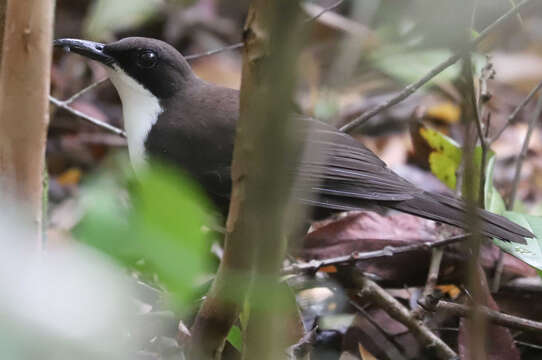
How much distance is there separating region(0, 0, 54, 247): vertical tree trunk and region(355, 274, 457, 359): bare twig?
3.63ft

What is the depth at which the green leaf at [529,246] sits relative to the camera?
7.11ft

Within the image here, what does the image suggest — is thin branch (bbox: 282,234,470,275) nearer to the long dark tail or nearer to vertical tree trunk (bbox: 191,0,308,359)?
the long dark tail

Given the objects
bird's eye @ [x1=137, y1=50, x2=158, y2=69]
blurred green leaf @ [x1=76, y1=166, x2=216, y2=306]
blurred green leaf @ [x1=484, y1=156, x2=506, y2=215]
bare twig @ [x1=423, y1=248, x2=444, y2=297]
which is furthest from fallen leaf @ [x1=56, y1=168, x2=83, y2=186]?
blurred green leaf @ [x1=76, y1=166, x2=216, y2=306]

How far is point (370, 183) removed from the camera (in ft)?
9.40

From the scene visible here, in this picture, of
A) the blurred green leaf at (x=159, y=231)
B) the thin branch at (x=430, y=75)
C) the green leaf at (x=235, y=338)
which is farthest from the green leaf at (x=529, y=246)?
the blurred green leaf at (x=159, y=231)

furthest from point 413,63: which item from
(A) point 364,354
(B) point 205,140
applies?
(A) point 364,354

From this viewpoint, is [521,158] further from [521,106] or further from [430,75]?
[430,75]

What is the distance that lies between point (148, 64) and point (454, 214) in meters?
1.38

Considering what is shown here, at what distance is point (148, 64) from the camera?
312cm

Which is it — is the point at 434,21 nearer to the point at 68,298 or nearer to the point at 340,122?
the point at 68,298

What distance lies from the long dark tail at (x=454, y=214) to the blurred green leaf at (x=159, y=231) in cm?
171

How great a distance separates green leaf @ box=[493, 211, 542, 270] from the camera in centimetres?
217

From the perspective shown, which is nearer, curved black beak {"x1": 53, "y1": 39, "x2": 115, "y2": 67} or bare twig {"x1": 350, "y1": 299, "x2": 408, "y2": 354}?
bare twig {"x1": 350, "y1": 299, "x2": 408, "y2": 354}

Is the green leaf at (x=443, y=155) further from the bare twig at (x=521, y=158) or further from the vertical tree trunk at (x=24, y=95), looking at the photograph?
the vertical tree trunk at (x=24, y=95)
